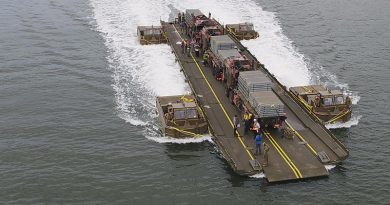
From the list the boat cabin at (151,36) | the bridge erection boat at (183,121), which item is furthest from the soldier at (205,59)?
the bridge erection boat at (183,121)

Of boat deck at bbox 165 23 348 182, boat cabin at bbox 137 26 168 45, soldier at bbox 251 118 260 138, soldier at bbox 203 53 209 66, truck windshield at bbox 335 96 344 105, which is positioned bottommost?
boat deck at bbox 165 23 348 182

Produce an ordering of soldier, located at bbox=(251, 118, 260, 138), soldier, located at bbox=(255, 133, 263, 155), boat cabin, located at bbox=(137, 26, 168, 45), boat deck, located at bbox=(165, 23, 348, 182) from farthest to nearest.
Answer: boat cabin, located at bbox=(137, 26, 168, 45) → soldier, located at bbox=(251, 118, 260, 138) → soldier, located at bbox=(255, 133, 263, 155) → boat deck, located at bbox=(165, 23, 348, 182)

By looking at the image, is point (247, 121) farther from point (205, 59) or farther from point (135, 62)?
point (135, 62)

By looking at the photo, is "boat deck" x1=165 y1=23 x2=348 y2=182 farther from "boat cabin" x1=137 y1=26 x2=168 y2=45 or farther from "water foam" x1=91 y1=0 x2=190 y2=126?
"boat cabin" x1=137 y1=26 x2=168 y2=45

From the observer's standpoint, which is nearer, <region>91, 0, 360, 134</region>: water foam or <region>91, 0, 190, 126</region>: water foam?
<region>91, 0, 190, 126</region>: water foam

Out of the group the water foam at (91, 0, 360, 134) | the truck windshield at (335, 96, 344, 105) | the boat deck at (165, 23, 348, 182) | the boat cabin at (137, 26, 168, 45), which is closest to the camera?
the boat deck at (165, 23, 348, 182)

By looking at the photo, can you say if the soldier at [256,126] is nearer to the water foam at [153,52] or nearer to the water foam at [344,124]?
the water foam at [344,124]

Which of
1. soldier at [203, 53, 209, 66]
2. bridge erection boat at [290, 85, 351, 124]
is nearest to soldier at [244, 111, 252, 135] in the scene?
bridge erection boat at [290, 85, 351, 124]
